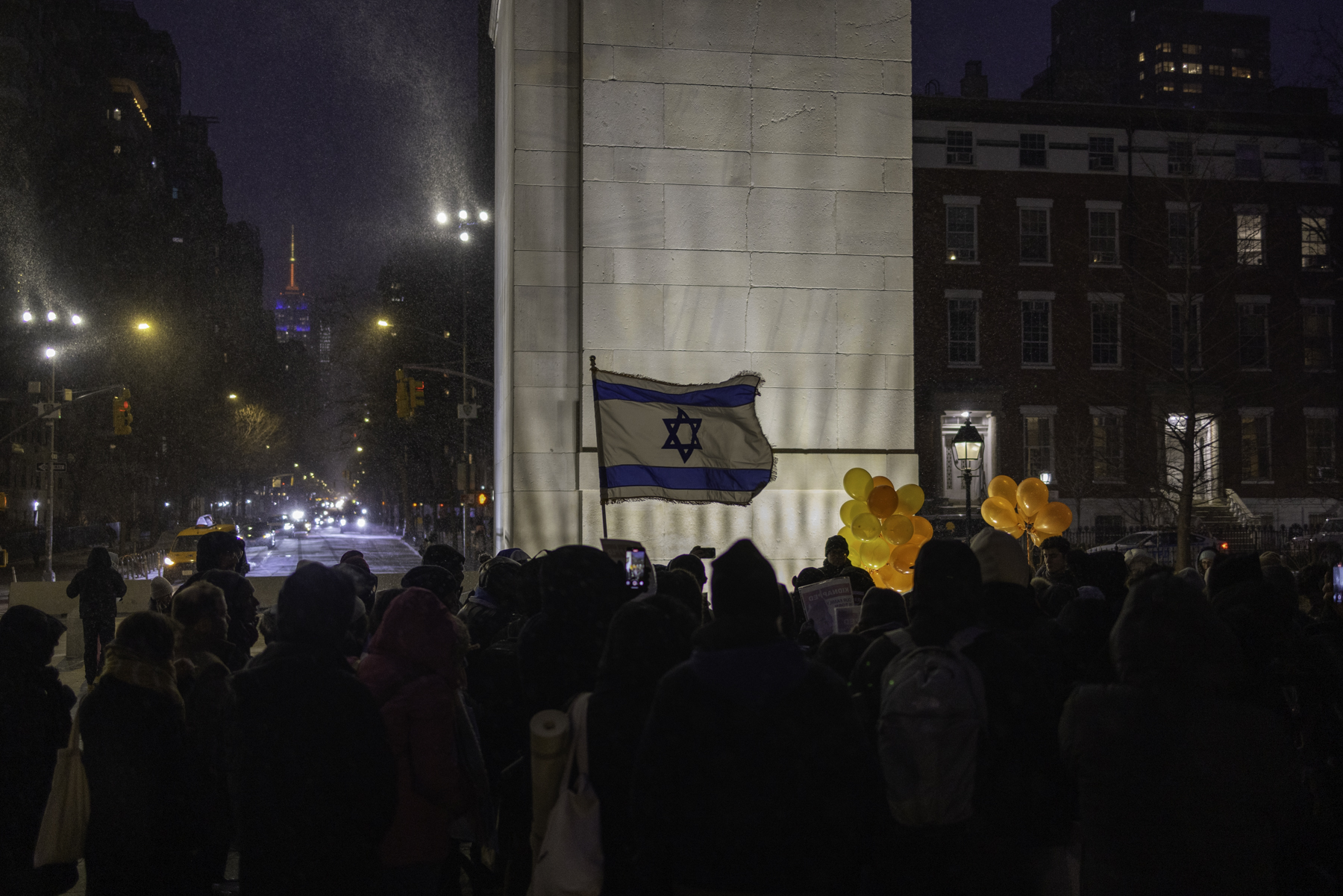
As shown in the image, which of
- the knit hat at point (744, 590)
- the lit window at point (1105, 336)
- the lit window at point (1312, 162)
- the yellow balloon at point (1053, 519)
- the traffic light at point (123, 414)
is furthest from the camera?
the lit window at point (1312, 162)

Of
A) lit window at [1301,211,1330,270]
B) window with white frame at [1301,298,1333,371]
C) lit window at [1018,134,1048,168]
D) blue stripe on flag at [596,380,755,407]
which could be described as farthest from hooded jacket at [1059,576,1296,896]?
window with white frame at [1301,298,1333,371]

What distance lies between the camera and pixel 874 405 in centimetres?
1349

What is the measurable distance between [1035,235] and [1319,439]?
1387 centimetres

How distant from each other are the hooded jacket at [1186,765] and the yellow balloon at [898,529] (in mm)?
7408

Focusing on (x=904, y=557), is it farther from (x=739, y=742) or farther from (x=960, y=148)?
(x=960, y=148)

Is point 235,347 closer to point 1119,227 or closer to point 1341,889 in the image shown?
point 1119,227

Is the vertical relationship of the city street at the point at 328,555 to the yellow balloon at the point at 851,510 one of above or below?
below

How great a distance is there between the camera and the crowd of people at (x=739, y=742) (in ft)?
10.8

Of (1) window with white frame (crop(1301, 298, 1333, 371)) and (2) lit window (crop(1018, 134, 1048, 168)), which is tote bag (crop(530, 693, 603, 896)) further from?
(1) window with white frame (crop(1301, 298, 1333, 371))

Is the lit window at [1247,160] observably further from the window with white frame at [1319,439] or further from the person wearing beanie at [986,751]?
the person wearing beanie at [986,751]

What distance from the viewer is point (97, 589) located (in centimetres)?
1301

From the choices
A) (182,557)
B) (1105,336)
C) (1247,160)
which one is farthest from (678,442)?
(1247,160)

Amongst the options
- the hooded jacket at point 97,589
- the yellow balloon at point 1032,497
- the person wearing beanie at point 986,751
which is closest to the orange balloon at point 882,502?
the yellow balloon at point 1032,497

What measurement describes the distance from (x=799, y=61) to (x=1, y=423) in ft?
202
